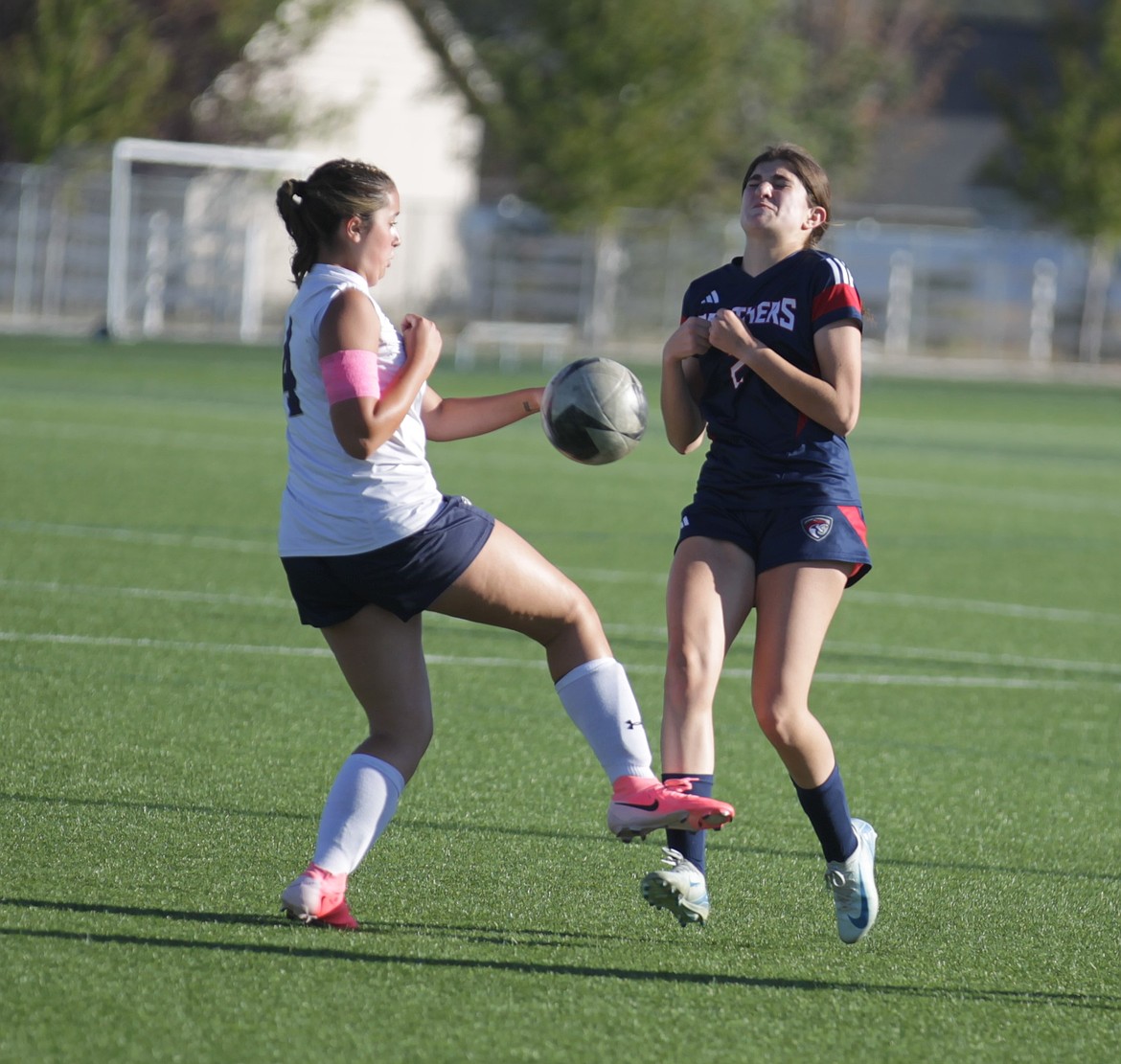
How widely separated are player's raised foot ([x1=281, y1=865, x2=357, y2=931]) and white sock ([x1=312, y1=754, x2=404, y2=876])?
0.09 feet

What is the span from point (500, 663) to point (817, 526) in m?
3.90

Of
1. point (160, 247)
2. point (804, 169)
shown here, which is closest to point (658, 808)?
point (804, 169)

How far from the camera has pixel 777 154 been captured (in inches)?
203

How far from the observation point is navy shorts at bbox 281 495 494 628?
4.54 meters

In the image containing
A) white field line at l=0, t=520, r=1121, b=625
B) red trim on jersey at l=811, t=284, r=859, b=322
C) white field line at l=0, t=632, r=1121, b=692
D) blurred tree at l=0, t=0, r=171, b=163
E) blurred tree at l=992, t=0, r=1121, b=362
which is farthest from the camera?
blurred tree at l=992, t=0, r=1121, b=362

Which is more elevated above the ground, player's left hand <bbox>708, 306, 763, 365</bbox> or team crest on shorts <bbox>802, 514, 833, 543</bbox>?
player's left hand <bbox>708, 306, 763, 365</bbox>

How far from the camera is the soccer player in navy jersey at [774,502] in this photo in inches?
191

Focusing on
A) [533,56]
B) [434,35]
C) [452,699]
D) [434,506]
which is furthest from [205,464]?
[434,35]

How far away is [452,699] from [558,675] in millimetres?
2968

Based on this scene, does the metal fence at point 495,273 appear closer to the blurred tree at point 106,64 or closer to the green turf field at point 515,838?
the blurred tree at point 106,64

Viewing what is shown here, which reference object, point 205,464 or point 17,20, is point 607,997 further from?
point 17,20

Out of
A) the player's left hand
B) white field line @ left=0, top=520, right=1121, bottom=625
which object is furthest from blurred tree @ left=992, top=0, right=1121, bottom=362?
the player's left hand

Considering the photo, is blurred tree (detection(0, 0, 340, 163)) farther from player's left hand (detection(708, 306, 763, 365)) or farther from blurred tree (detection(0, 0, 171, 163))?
player's left hand (detection(708, 306, 763, 365))

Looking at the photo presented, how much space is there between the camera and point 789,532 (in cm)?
495
